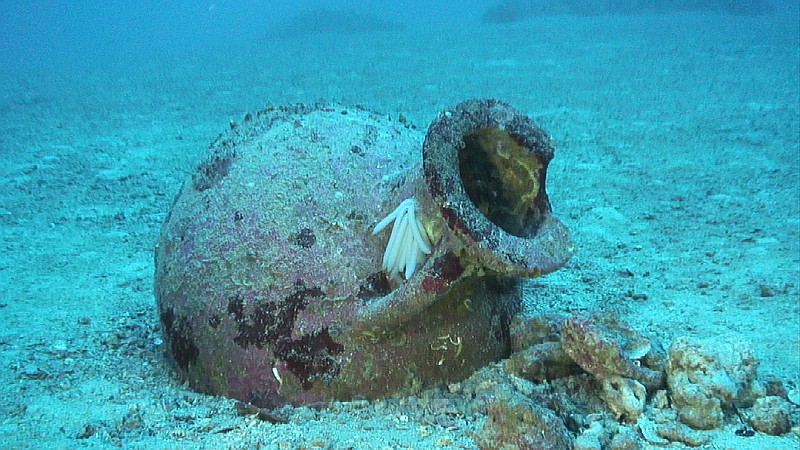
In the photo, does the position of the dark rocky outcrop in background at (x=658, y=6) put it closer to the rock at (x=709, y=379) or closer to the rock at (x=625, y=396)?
the rock at (x=709, y=379)

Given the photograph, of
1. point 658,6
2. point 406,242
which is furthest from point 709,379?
point 658,6

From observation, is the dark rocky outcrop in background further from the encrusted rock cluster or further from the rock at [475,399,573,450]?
the rock at [475,399,573,450]

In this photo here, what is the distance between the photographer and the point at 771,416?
7.12 feet

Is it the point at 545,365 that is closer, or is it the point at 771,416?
the point at 771,416

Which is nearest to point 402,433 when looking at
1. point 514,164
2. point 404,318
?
point 404,318

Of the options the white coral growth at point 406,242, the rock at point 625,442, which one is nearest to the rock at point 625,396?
the rock at point 625,442

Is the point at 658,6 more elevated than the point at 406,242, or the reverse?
the point at 658,6

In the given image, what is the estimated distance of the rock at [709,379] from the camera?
7.14 ft

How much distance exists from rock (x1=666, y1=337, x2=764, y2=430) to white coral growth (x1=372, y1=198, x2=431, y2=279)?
1018 mm

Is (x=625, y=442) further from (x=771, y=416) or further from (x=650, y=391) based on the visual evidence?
(x=771, y=416)

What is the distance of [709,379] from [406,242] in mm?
1196

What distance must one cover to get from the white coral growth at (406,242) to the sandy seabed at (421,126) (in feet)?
1.81

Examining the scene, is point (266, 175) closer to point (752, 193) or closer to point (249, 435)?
point (249, 435)

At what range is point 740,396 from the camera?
2295 millimetres
